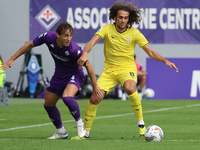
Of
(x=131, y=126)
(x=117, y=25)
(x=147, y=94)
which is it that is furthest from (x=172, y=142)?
(x=147, y=94)

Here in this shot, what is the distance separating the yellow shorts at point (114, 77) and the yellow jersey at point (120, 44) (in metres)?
0.10

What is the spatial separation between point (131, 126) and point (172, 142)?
288cm

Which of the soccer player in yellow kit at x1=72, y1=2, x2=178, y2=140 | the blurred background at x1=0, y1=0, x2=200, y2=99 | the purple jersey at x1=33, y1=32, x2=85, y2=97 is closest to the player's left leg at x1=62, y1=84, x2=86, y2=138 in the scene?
the purple jersey at x1=33, y1=32, x2=85, y2=97

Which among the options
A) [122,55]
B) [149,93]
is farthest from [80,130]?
[149,93]

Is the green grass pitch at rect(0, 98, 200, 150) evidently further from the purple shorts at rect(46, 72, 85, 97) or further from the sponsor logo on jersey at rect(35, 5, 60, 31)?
the sponsor logo on jersey at rect(35, 5, 60, 31)

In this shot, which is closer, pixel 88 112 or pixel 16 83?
pixel 88 112

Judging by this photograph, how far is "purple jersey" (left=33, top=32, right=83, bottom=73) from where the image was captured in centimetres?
787

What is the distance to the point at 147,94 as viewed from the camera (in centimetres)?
2073

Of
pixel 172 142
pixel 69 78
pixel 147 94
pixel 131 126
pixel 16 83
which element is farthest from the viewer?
pixel 16 83

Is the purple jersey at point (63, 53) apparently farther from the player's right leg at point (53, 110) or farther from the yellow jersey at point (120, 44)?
the yellow jersey at point (120, 44)

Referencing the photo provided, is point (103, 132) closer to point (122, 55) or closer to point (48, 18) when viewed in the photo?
point (122, 55)

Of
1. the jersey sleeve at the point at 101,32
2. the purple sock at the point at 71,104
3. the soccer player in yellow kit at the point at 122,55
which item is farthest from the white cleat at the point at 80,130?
the jersey sleeve at the point at 101,32

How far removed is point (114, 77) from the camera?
340 inches

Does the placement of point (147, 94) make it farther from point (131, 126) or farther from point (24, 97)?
point (131, 126)
